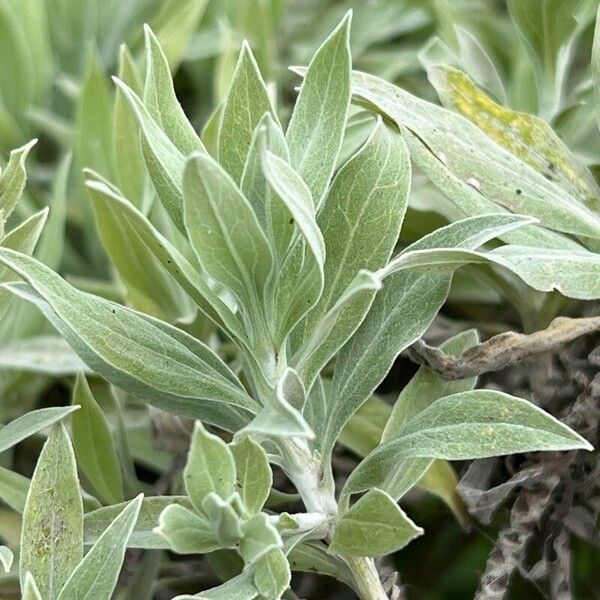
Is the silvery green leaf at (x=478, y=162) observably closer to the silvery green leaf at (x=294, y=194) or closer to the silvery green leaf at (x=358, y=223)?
the silvery green leaf at (x=358, y=223)

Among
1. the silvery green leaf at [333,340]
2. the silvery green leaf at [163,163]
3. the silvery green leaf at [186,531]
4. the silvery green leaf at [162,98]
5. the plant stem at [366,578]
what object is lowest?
the plant stem at [366,578]

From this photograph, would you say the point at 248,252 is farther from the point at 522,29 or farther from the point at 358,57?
the point at 358,57

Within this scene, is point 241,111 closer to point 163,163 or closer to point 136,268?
point 163,163

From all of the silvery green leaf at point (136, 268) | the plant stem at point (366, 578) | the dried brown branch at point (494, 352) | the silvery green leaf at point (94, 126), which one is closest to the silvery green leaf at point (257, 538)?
the plant stem at point (366, 578)

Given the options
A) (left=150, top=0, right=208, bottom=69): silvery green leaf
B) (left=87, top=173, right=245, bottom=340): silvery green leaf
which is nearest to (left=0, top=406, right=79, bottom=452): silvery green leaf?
(left=87, top=173, right=245, bottom=340): silvery green leaf

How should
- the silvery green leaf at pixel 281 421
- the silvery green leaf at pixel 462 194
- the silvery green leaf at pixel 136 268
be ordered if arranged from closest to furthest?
the silvery green leaf at pixel 281 421 < the silvery green leaf at pixel 462 194 < the silvery green leaf at pixel 136 268

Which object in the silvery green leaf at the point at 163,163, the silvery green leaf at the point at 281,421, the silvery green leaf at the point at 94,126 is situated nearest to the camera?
the silvery green leaf at the point at 281,421
